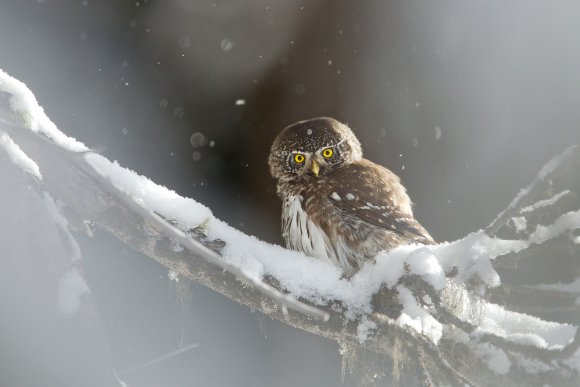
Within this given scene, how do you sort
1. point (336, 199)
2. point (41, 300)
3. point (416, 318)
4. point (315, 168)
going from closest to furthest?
point (41, 300)
point (416, 318)
point (336, 199)
point (315, 168)

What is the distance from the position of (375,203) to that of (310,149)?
449mm

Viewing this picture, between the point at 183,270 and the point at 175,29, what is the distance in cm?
133

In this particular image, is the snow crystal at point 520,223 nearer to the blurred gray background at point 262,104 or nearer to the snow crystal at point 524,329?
the snow crystal at point 524,329

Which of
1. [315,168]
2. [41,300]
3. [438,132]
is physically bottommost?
[41,300]

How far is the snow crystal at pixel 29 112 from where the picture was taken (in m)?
1.45

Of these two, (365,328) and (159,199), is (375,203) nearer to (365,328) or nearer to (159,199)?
(365,328)

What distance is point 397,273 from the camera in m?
1.62

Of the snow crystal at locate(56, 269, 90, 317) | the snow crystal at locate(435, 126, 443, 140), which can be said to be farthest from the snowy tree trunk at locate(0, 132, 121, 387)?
the snow crystal at locate(435, 126, 443, 140)

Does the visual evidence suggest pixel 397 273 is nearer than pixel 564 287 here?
No

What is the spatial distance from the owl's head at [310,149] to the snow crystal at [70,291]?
4.20 feet

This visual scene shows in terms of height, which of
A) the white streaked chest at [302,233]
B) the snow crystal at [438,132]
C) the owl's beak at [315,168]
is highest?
the snow crystal at [438,132]

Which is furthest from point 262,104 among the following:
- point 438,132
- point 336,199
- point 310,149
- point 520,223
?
point 520,223

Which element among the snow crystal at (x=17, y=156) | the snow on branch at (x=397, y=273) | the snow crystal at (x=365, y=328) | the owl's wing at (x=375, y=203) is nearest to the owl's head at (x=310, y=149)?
the owl's wing at (x=375, y=203)

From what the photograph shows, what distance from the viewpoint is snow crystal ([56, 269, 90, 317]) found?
1.42m
